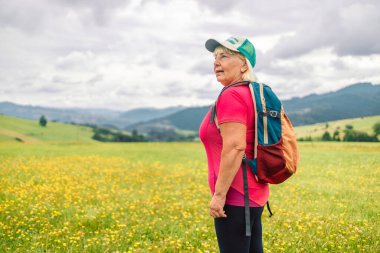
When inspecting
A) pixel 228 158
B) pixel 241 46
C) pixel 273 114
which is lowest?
pixel 228 158

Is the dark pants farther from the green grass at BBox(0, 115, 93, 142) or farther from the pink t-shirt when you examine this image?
the green grass at BBox(0, 115, 93, 142)

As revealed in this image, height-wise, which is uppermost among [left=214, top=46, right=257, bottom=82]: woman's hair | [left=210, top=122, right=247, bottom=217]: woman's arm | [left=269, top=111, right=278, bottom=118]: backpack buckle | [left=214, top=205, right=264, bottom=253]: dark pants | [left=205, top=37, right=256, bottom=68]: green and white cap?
[left=205, top=37, right=256, bottom=68]: green and white cap

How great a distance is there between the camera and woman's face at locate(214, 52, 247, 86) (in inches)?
136

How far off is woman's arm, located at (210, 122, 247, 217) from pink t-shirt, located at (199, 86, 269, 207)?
0.08 metres

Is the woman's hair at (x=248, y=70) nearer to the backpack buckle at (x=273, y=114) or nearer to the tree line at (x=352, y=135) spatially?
the backpack buckle at (x=273, y=114)

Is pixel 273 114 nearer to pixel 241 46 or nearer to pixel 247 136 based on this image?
pixel 247 136

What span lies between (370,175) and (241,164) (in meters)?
12.9

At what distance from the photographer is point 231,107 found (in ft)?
10.2

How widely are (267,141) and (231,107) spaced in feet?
1.79

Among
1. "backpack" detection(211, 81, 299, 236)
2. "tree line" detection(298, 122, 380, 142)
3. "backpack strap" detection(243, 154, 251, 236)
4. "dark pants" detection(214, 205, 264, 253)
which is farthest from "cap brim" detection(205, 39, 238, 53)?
"tree line" detection(298, 122, 380, 142)

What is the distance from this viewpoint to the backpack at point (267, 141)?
10.7ft

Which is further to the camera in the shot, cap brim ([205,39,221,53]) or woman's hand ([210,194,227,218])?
cap brim ([205,39,221,53])

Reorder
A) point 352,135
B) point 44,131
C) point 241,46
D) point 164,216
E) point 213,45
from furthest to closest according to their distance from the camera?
point 44,131 < point 352,135 < point 164,216 < point 213,45 < point 241,46

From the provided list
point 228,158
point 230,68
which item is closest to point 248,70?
point 230,68
